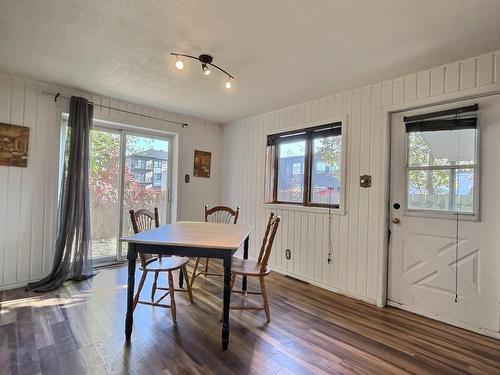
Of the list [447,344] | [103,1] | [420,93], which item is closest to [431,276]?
[447,344]

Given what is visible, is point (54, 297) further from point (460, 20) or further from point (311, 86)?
point (460, 20)

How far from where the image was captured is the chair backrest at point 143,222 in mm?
2275

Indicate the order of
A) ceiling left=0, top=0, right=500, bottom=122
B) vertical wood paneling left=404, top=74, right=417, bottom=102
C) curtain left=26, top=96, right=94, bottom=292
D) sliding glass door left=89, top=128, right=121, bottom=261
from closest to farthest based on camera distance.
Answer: ceiling left=0, top=0, right=500, bottom=122, vertical wood paneling left=404, top=74, right=417, bottom=102, curtain left=26, top=96, right=94, bottom=292, sliding glass door left=89, top=128, right=121, bottom=261

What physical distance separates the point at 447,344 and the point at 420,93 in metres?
2.18

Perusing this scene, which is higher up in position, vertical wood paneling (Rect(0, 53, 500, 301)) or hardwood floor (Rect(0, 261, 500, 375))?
vertical wood paneling (Rect(0, 53, 500, 301))

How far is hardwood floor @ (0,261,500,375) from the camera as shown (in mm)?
1722

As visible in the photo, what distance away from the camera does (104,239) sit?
3779 millimetres

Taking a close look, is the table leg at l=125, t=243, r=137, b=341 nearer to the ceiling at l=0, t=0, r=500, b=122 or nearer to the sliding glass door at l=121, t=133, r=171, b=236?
the ceiling at l=0, t=0, r=500, b=122

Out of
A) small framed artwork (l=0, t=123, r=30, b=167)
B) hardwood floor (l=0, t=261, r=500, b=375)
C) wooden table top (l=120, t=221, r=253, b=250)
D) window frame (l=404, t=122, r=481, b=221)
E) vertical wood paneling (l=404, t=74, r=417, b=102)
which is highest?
vertical wood paneling (l=404, t=74, r=417, b=102)

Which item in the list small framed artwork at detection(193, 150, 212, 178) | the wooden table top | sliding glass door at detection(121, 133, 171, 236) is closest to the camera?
the wooden table top

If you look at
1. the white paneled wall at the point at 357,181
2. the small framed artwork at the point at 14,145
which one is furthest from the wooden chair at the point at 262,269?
the small framed artwork at the point at 14,145

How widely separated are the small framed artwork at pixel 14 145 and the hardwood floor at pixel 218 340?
4.64ft

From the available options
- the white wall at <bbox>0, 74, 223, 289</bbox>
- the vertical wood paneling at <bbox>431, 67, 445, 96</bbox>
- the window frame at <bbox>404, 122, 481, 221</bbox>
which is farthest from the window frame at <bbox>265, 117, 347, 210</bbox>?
the white wall at <bbox>0, 74, 223, 289</bbox>

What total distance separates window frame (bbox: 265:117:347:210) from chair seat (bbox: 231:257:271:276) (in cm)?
122
